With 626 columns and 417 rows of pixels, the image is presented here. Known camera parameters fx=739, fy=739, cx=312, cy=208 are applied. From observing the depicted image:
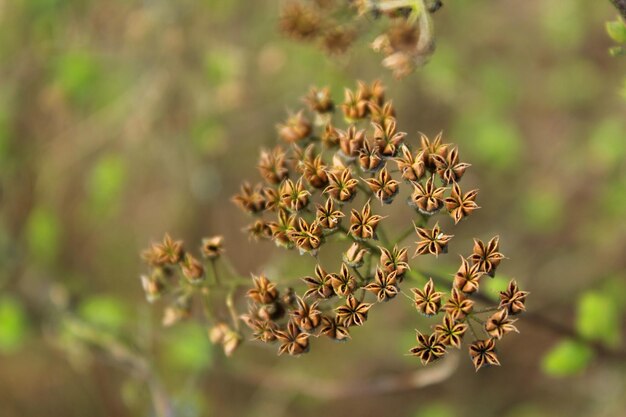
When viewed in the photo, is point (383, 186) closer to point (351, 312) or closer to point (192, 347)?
point (351, 312)

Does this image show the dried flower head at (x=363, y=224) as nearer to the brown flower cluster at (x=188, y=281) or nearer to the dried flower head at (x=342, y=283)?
the dried flower head at (x=342, y=283)

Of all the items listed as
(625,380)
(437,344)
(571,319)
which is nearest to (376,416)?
(571,319)

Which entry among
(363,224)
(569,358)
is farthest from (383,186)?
(569,358)

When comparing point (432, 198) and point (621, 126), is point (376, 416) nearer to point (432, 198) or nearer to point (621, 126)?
point (621, 126)

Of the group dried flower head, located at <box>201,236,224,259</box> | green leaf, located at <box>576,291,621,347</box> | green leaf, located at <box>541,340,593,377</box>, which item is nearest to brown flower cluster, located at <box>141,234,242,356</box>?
dried flower head, located at <box>201,236,224,259</box>

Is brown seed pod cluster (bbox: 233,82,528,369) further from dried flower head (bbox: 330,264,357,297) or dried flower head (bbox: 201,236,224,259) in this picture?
dried flower head (bbox: 201,236,224,259)

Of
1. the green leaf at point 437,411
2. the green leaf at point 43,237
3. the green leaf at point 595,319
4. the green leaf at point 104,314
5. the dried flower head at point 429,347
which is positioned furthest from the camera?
the green leaf at point 437,411

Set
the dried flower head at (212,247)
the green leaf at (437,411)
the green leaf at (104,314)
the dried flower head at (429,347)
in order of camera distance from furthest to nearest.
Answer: the green leaf at (437,411), the green leaf at (104,314), the dried flower head at (212,247), the dried flower head at (429,347)

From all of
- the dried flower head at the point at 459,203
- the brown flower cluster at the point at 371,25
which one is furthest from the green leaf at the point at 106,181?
the dried flower head at the point at 459,203
